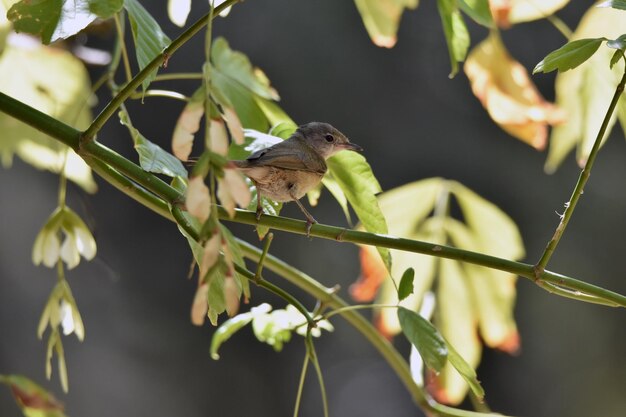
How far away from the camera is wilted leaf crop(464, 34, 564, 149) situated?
105 cm

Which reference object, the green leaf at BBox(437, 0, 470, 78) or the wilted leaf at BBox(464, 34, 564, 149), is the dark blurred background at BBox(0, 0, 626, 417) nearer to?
the wilted leaf at BBox(464, 34, 564, 149)

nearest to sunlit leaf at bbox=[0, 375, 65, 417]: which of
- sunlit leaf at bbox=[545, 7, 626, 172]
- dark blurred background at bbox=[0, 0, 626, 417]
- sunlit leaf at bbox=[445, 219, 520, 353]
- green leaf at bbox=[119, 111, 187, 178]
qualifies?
green leaf at bbox=[119, 111, 187, 178]

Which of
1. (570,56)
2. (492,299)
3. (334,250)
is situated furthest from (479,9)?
(334,250)

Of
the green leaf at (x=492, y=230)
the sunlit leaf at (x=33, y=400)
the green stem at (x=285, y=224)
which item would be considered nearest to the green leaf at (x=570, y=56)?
the green stem at (x=285, y=224)

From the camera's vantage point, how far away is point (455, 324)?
1222 millimetres

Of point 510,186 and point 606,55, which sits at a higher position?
point 606,55

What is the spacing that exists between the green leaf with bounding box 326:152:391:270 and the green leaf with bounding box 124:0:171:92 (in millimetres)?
191

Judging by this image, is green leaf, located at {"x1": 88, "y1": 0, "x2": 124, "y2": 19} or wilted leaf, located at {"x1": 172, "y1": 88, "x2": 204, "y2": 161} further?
green leaf, located at {"x1": 88, "y1": 0, "x2": 124, "y2": 19}

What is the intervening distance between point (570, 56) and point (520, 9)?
0.49 m

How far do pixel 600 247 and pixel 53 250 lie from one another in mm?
2510

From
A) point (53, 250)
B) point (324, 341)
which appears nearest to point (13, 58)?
point (53, 250)

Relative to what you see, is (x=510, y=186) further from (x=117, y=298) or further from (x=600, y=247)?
(x=117, y=298)

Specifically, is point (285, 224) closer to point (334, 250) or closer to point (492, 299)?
point (492, 299)

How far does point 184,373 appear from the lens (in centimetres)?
271
